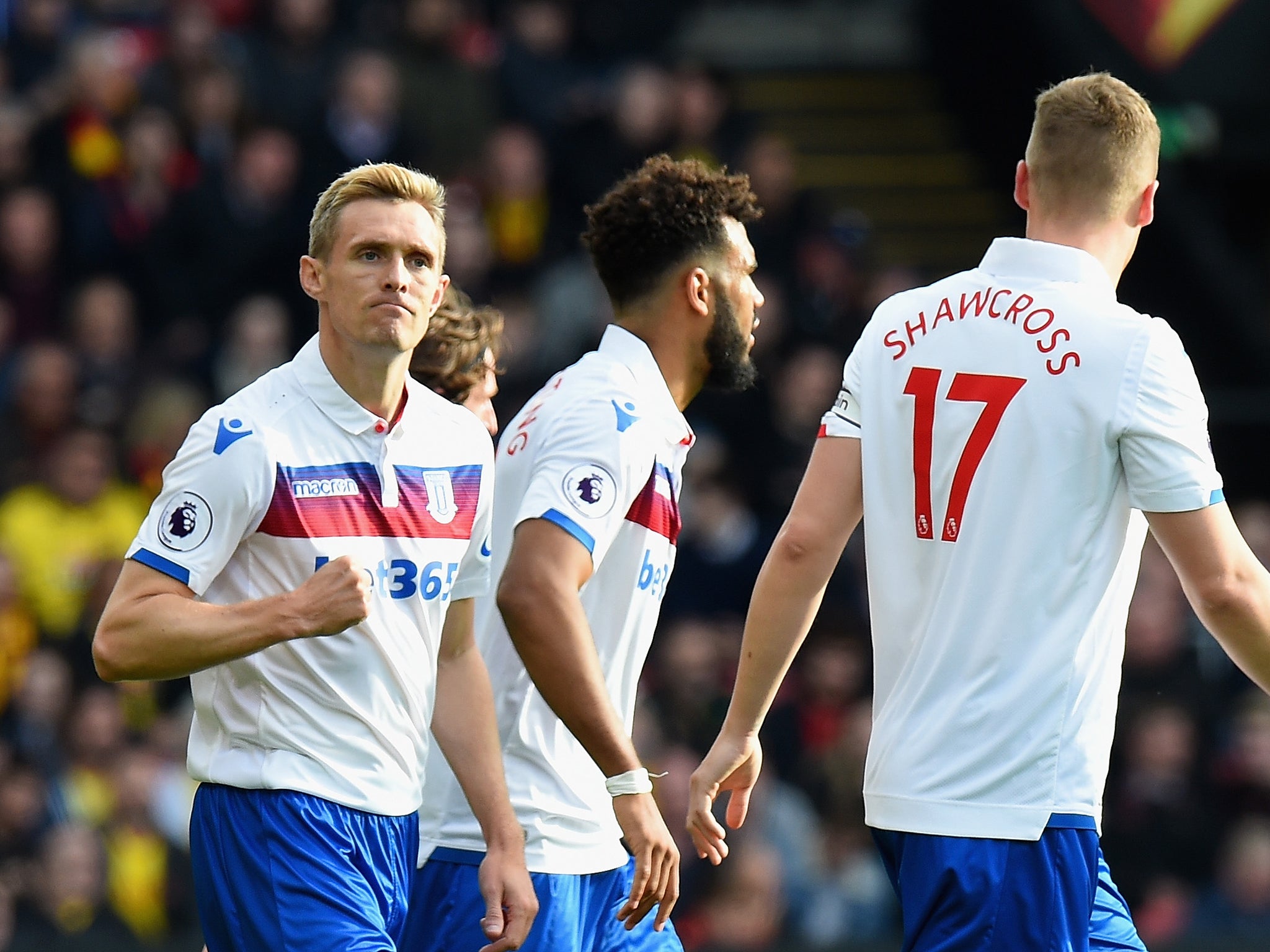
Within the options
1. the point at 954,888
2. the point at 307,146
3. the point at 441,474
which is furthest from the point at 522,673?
the point at 307,146

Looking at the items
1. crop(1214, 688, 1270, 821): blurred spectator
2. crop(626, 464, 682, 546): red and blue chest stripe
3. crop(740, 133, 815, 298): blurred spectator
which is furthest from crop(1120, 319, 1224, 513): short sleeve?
crop(740, 133, 815, 298): blurred spectator

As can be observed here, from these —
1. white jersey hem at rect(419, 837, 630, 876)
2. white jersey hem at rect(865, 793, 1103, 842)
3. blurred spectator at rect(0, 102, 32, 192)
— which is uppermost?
blurred spectator at rect(0, 102, 32, 192)

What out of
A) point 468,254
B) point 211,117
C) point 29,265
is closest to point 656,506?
point 468,254

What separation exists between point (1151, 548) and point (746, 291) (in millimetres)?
6169

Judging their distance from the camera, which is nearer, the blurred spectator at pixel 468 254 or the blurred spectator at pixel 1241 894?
the blurred spectator at pixel 1241 894

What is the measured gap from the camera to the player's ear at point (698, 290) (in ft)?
16.6

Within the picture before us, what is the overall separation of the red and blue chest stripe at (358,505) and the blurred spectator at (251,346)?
5.54m

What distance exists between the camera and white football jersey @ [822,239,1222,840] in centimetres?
388

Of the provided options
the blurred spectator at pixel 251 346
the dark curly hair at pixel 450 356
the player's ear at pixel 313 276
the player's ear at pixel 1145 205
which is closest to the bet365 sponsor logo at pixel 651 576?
the dark curly hair at pixel 450 356

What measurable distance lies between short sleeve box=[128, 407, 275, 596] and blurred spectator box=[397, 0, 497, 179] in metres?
7.40

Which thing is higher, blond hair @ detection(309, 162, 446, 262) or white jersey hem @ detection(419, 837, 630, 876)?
blond hair @ detection(309, 162, 446, 262)

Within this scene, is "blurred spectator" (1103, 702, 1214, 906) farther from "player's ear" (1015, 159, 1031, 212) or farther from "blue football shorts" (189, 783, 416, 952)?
"blue football shorts" (189, 783, 416, 952)

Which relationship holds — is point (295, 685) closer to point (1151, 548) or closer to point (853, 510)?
point (853, 510)

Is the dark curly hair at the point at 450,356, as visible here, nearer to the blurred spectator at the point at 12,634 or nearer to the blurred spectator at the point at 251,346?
the blurred spectator at the point at 12,634
